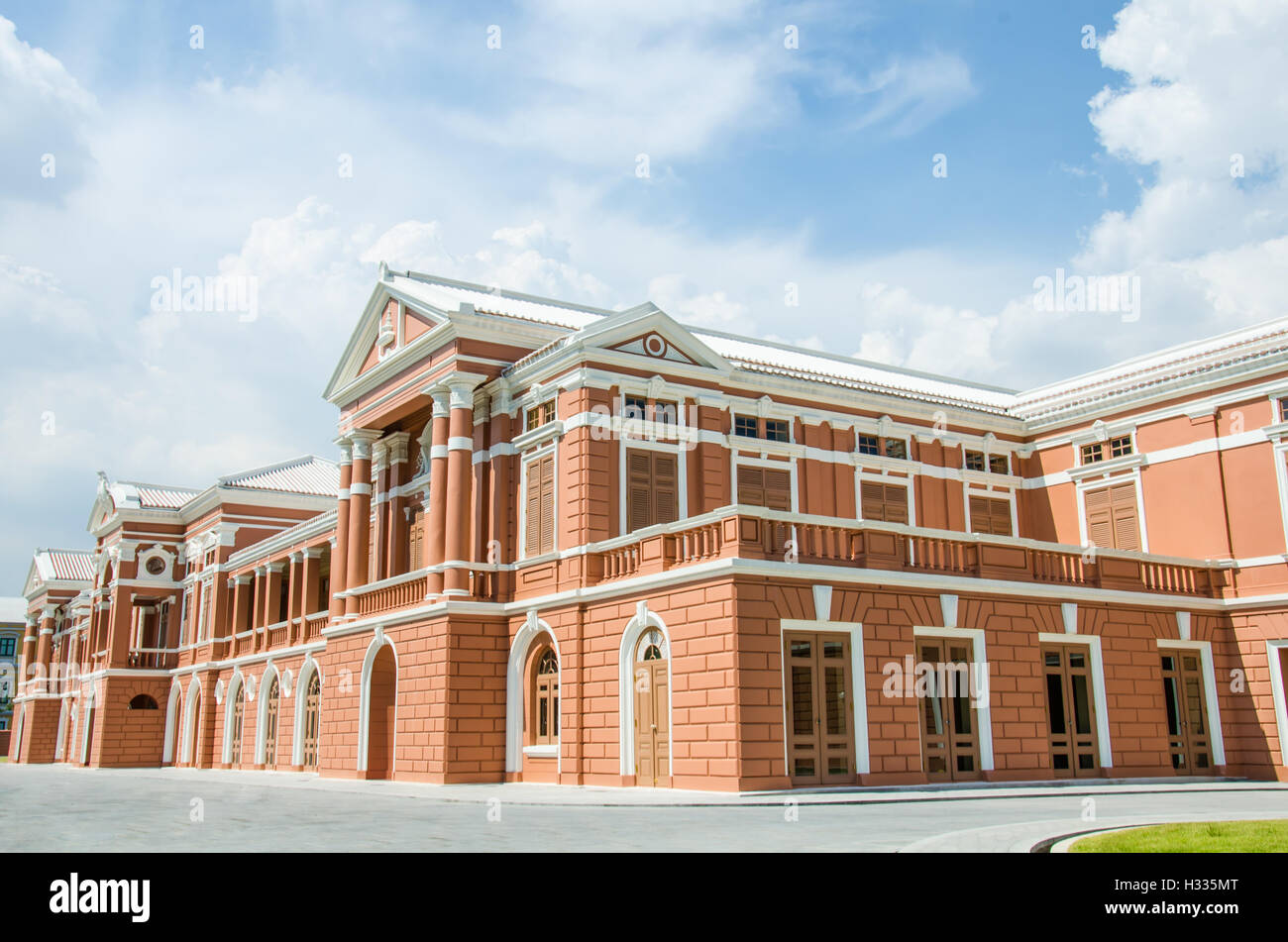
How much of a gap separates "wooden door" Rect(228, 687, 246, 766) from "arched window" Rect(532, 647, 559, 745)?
21980mm

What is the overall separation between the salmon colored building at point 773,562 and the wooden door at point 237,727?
25.6ft

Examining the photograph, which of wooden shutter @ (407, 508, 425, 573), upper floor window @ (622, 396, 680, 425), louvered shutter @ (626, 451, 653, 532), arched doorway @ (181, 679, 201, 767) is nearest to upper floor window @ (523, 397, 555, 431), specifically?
upper floor window @ (622, 396, 680, 425)

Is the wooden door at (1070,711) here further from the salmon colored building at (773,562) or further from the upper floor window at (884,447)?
the upper floor window at (884,447)

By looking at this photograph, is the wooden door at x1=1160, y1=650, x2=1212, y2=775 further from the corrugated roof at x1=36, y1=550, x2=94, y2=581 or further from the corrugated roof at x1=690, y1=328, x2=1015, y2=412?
the corrugated roof at x1=36, y1=550, x2=94, y2=581

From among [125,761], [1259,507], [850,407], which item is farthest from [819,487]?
[125,761]

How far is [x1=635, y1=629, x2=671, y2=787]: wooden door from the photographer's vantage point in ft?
62.6

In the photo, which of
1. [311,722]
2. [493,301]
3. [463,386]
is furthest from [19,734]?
[463,386]

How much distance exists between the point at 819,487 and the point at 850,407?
8.13ft

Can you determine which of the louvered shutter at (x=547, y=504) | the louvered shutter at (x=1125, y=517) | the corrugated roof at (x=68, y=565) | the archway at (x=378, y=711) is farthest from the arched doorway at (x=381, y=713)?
the corrugated roof at (x=68, y=565)

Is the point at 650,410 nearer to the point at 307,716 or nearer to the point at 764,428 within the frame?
the point at 764,428

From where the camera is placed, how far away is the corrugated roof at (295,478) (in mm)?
45719
